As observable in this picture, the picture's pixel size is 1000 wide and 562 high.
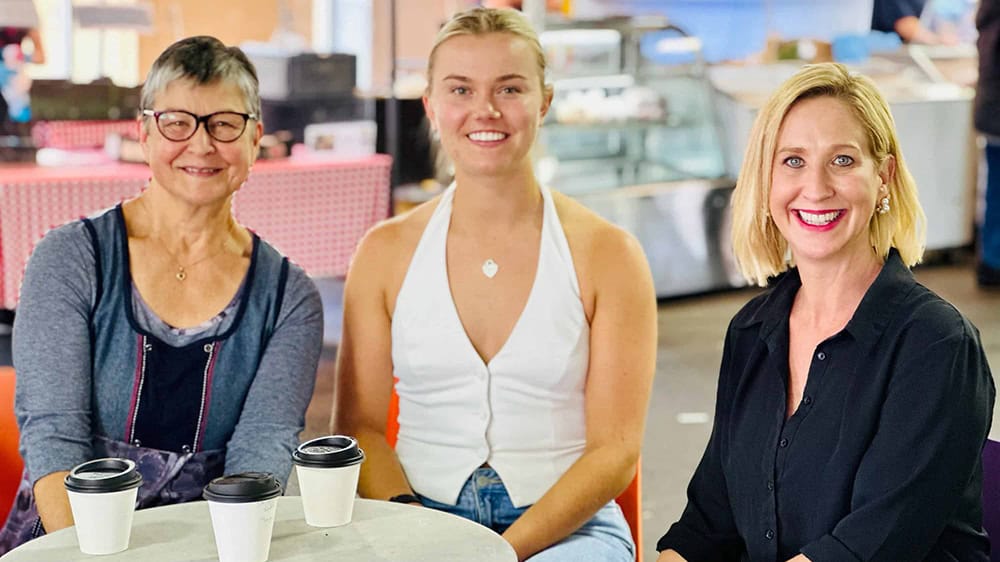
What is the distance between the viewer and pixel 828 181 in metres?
2.06

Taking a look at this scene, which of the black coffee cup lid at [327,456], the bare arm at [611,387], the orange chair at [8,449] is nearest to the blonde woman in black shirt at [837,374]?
the bare arm at [611,387]

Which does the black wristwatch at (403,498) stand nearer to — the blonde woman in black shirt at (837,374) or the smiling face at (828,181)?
the blonde woman in black shirt at (837,374)

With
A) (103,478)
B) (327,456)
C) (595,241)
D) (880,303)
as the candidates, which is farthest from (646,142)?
(103,478)

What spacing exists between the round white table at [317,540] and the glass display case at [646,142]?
206 inches

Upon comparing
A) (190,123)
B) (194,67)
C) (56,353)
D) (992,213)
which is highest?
(194,67)

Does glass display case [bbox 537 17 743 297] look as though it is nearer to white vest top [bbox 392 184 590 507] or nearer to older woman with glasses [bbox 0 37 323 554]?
white vest top [bbox 392 184 590 507]

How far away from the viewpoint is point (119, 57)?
11.0 meters

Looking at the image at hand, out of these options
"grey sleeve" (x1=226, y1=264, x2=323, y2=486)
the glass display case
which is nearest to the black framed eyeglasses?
"grey sleeve" (x1=226, y1=264, x2=323, y2=486)

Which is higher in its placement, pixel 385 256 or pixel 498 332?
pixel 385 256

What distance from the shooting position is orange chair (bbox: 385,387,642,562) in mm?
2715

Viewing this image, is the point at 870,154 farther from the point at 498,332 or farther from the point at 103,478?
the point at 103,478

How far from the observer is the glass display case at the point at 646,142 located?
7188mm

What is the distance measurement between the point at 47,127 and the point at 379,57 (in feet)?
15.3

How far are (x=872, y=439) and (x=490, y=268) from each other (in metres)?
0.94
